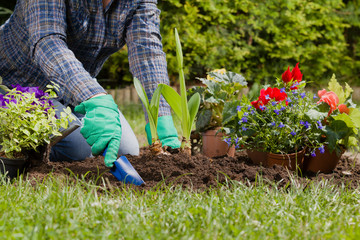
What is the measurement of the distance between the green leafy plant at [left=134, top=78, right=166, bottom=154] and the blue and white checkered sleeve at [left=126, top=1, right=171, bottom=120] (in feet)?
0.81

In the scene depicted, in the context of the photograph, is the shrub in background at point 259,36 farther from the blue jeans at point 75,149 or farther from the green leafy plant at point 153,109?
the green leafy plant at point 153,109

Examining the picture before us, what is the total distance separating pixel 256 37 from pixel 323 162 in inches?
136

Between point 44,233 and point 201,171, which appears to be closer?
point 44,233

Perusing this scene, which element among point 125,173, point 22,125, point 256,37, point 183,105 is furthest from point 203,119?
point 256,37

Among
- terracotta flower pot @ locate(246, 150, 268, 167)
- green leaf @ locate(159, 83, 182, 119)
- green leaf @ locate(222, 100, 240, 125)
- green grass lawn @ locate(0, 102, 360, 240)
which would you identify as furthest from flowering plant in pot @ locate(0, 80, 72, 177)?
terracotta flower pot @ locate(246, 150, 268, 167)

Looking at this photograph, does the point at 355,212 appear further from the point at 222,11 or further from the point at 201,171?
the point at 222,11

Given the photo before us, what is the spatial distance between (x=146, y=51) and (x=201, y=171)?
80 centimetres

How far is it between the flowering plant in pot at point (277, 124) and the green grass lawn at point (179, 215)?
0.39m

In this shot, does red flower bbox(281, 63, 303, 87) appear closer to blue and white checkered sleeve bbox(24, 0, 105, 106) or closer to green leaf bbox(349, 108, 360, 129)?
green leaf bbox(349, 108, 360, 129)

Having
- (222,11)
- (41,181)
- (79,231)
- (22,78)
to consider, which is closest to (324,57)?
(222,11)

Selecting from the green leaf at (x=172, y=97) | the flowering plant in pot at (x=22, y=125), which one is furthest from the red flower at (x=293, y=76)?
the flowering plant in pot at (x=22, y=125)

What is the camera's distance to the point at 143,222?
4.43 feet

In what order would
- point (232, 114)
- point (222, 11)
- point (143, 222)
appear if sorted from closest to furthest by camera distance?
point (143, 222)
point (232, 114)
point (222, 11)

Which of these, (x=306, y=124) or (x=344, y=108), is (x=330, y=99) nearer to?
(x=344, y=108)
